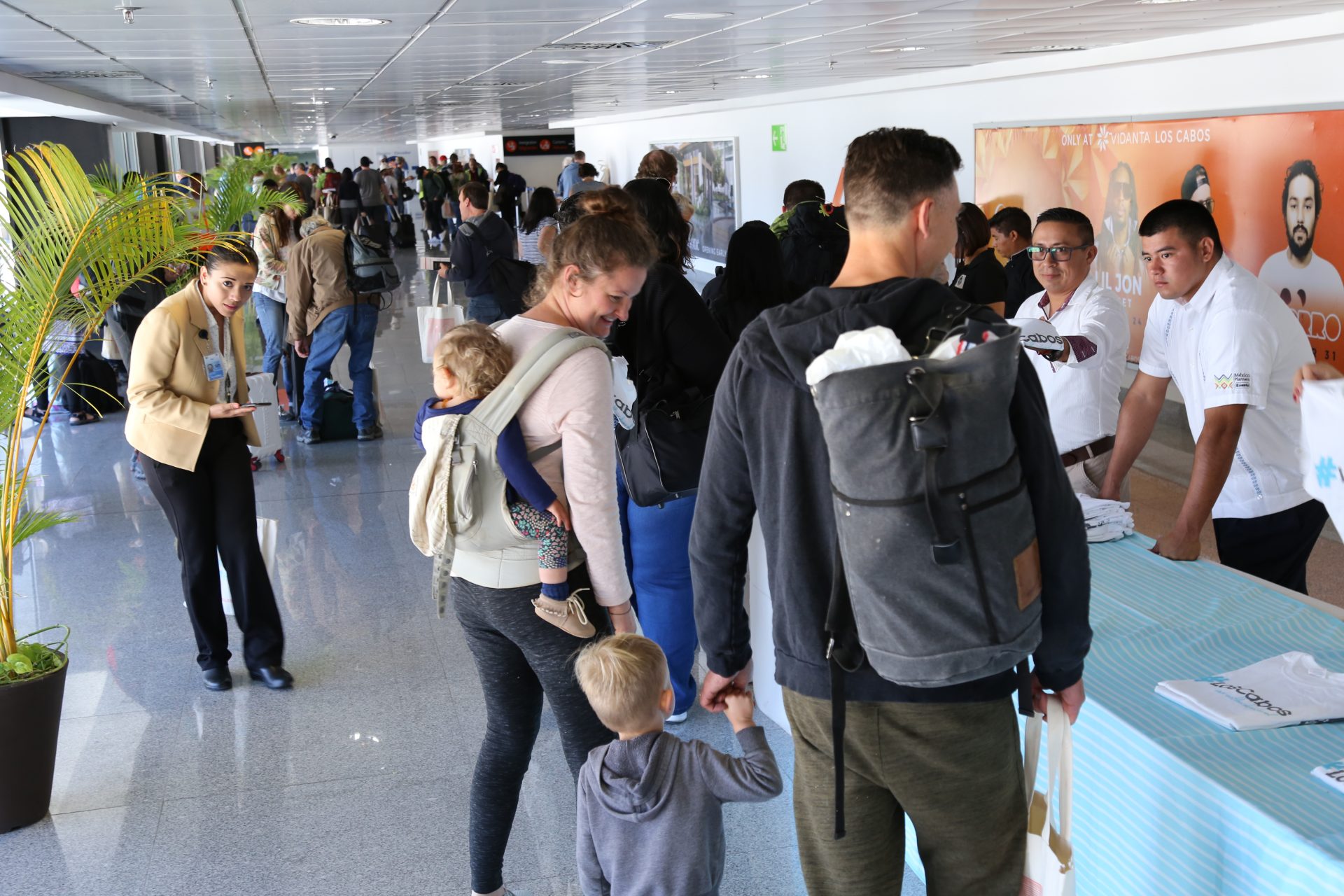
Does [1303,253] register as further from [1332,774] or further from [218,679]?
[218,679]

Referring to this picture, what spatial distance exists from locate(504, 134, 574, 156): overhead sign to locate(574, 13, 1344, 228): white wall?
504 inches

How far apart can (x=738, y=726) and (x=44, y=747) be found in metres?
2.28

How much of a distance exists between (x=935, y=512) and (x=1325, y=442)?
107cm

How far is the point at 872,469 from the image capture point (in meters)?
1.45

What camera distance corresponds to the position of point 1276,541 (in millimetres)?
3111

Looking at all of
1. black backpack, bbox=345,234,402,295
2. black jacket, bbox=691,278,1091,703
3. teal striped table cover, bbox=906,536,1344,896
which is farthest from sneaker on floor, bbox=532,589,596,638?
black backpack, bbox=345,234,402,295

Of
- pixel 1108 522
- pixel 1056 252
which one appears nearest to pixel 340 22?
pixel 1056 252

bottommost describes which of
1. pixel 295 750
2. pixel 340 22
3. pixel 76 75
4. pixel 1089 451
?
pixel 295 750

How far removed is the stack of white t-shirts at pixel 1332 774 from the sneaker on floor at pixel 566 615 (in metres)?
1.32

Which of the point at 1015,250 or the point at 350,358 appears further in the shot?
the point at 350,358

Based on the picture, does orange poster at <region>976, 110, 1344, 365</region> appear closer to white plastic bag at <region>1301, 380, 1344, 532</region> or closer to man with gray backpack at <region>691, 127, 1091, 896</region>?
Answer: white plastic bag at <region>1301, 380, 1344, 532</region>

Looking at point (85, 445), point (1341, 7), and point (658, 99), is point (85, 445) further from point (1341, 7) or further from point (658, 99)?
point (658, 99)

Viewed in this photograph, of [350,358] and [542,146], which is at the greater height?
[542,146]

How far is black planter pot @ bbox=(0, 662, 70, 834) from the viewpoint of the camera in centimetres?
308
